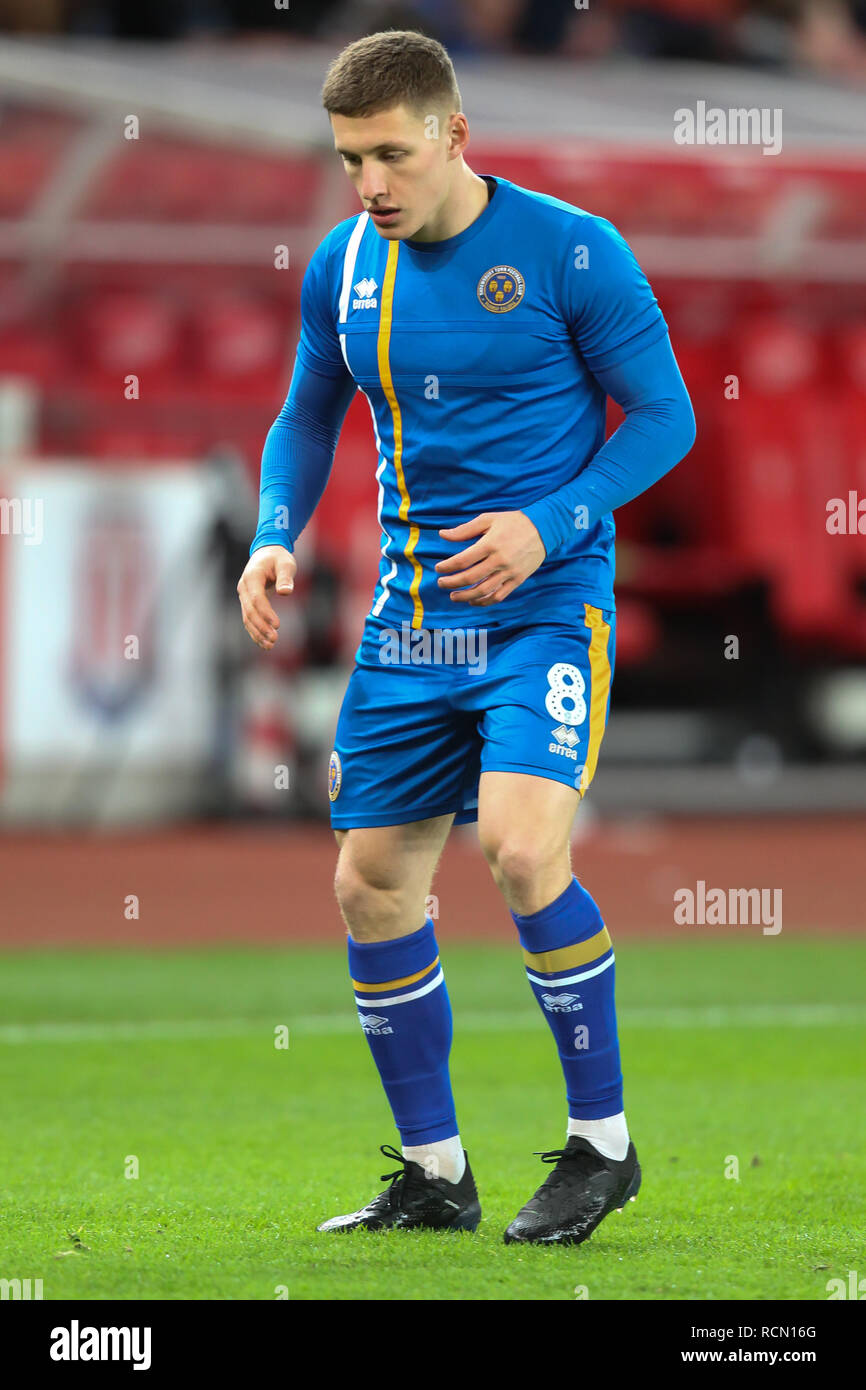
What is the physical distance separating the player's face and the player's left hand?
21.3 inches

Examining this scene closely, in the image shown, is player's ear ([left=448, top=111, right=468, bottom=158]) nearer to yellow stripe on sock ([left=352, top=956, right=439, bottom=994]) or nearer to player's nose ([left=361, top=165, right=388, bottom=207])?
player's nose ([left=361, top=165, right=388, bottom=207])

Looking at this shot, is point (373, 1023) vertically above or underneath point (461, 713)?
underneath

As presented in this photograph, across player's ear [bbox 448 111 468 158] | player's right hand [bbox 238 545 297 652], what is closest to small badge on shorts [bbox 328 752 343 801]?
player's right hand [bbox 238 545 297 652]

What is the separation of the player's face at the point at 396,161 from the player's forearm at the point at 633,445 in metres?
0.46

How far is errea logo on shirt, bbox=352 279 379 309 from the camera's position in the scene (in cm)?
370

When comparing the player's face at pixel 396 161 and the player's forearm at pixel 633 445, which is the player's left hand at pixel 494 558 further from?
the player's face at pixel 396 161

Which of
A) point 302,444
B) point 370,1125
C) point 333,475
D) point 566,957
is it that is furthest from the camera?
point 333,475

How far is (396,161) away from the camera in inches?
137

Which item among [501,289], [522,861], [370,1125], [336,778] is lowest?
[370,1125]

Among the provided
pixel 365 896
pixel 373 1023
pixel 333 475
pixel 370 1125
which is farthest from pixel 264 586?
pixel 333 475

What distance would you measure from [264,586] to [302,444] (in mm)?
426

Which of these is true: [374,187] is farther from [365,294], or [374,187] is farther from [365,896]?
[365,896]

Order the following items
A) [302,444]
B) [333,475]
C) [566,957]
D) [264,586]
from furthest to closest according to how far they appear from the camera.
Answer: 1. [333,475]
2. [302,444]
3. [264,586]
4. [566,957]
